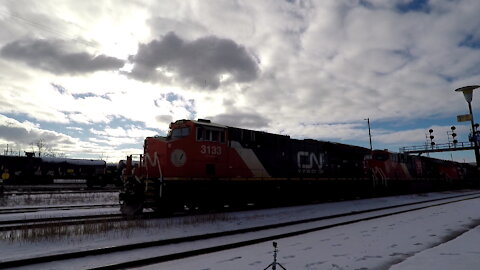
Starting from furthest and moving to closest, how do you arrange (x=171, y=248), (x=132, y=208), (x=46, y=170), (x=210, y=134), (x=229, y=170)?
(x=46, y=170) < (x=229, y=170) < (x=210, y=134) < (x=132, y=208) < (x=171, y=248)

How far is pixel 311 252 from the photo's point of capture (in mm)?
6734

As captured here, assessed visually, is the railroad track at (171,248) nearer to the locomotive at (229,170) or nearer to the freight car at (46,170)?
the locomotive at (229,170)

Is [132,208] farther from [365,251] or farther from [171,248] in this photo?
[365,251]

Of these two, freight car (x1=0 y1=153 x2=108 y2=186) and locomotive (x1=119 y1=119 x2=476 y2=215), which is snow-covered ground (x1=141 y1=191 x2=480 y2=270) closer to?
locomotive (x1=119 y1=119 x2=476 y2=215)

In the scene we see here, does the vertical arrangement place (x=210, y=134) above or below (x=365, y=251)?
above

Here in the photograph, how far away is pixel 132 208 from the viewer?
12258 mm

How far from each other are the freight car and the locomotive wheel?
24.1 m

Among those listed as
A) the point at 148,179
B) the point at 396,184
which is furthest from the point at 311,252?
the point at 396,184

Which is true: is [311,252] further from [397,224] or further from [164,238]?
[397,224]

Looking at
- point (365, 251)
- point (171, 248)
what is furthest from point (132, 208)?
point (365, 251)

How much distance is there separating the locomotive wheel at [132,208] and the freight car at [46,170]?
79.2 ft

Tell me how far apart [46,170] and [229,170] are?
103ft

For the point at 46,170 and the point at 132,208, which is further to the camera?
the point at 46,170

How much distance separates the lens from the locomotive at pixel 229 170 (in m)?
12.6
